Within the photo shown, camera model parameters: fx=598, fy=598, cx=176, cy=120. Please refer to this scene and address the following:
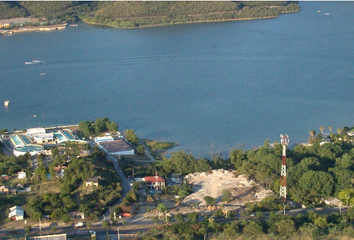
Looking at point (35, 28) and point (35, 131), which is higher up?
point (35, 28)

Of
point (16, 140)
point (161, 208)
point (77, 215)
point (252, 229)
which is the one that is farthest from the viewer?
point (16, 140)

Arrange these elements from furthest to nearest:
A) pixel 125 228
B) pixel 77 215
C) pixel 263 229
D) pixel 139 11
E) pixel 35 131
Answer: pixel 139 11 → pixel 35 131 → pixel 77 215 → pixel 125 228 → pixel 263 229

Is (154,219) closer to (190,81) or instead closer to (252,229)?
(252,229)

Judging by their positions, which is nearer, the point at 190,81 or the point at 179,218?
the point at 179,218

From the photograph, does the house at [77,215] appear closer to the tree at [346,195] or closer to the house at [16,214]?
the house at [16,214]

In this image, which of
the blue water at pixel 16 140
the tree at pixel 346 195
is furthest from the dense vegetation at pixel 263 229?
the blue water at pixel 16 140

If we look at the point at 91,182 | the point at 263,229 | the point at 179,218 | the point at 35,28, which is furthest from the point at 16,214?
the point at 35,28

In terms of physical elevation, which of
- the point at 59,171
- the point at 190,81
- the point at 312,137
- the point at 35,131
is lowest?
the point at 59,171

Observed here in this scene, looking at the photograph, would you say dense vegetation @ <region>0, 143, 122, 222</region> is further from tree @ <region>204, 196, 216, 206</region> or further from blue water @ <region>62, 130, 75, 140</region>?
blue water @ <region>62, 130, 75, 140</region>
